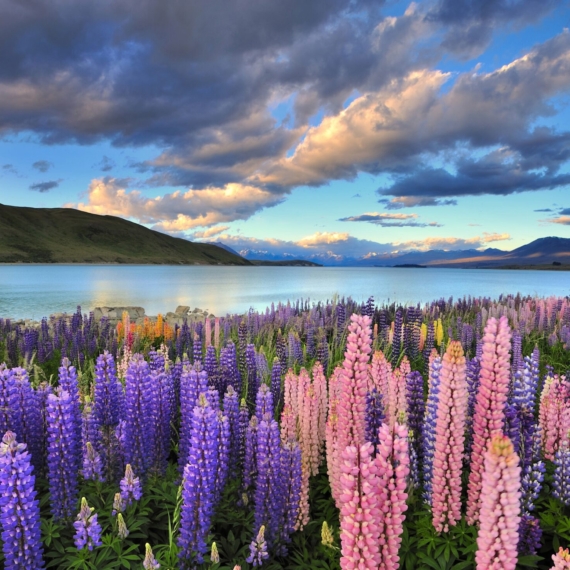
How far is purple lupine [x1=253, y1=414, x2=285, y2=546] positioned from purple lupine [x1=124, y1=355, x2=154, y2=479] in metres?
1.28

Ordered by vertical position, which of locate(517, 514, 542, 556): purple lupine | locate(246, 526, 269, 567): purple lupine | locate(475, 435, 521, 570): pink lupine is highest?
locate(475, 435, 521, 570): pink lupine

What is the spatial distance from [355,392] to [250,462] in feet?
4.44

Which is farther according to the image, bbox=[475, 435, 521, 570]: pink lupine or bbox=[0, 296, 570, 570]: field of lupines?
bbox=[0, 296, 570, 570]: field of lupines

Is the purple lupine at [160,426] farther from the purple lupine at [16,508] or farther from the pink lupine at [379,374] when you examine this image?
the pink lupine at [379,374]

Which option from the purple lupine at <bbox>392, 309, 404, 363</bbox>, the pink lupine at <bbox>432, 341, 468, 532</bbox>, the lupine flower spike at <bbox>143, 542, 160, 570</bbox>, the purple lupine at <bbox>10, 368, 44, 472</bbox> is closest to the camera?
the lupine flower spike at <bbox>143, 542, 160, 570</bbox>

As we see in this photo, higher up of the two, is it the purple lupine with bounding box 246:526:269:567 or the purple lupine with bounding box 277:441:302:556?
the purple lupine with bounding box 277:441:302:556

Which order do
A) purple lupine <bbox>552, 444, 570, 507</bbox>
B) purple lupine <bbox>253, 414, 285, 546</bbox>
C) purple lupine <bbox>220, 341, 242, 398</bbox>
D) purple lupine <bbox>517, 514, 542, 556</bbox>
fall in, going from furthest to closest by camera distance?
purple lupine <bbox>220, 341, 242, 398</bbox>
purple lupine <bbox>552, 444, 570, 507</bbox>
purple lupine <bbox>253, 414, 285, 546</bbox>
purple lupine <bbox>517, 514, 542, 556</bbox>

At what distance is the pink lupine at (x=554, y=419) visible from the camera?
418 cm

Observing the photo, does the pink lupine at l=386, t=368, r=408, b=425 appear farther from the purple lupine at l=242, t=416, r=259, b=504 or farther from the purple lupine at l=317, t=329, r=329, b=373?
the purple lupine at l=317, t=329, r=329, b=373

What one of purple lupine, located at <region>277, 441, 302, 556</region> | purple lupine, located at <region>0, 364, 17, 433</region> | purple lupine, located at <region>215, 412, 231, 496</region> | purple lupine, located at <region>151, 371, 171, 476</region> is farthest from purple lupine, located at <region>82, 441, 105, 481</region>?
purple lupine, located at <region>277, 441, 302, 556</region>

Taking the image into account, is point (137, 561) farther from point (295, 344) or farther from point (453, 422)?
point (295, 344)

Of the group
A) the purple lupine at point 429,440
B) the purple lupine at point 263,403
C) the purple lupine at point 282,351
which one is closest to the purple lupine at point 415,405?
the purple lupine at point 429,440

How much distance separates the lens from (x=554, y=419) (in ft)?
14.0

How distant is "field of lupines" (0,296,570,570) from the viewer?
2305 mm
